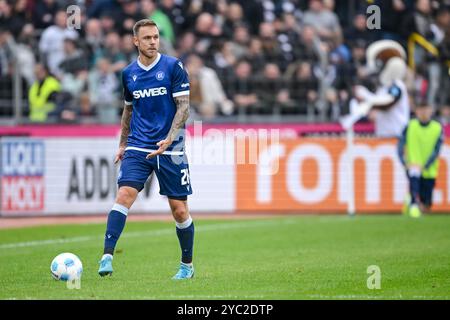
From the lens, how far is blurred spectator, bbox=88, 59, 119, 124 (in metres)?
21.5

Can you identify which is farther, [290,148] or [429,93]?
[429,93]

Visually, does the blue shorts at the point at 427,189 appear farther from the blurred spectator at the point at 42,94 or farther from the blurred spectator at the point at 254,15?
the blurred spectator at the point at 42,94

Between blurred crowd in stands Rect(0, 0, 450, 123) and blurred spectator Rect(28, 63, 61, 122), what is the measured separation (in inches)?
0.8

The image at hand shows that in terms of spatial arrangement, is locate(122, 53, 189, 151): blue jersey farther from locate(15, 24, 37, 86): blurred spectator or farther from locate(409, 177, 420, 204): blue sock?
locate(15, 24, 37, 86): blurred spectator

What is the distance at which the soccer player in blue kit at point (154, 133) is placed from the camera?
1062 cm

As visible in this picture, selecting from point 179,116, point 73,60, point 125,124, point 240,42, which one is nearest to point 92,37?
point 73,60

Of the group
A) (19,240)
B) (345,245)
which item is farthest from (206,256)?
(19,240)

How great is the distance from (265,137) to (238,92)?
5.41ft

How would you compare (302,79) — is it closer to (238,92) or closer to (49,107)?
(238,92)

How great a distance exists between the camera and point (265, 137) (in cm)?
2091

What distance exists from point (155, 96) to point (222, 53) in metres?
12.1

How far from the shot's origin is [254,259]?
42.8ft

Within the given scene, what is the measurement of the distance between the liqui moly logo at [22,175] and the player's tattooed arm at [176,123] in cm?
1033

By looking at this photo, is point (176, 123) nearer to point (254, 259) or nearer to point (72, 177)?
point (254, 259)
